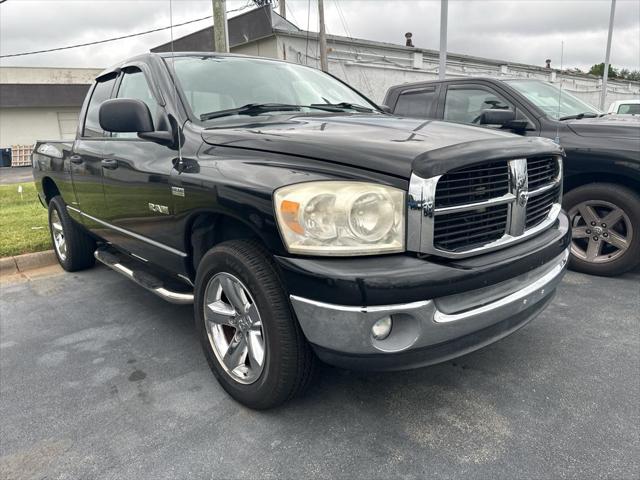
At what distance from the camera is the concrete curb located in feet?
16.3

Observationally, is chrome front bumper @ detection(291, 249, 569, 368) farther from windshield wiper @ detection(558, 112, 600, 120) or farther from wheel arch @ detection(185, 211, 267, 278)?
windshield wiper @ detection(558, 112, 600, 120)

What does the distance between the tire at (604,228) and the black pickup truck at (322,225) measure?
166 cm

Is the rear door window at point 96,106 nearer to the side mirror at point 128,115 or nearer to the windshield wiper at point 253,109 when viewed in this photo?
the side mirror at point 128,115

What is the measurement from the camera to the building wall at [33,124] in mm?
27672

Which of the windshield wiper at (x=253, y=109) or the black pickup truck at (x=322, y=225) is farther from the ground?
the windshield wiper at (x=253, y=109)

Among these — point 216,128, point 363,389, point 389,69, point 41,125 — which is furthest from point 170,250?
point 41,125

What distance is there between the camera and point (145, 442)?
221cm

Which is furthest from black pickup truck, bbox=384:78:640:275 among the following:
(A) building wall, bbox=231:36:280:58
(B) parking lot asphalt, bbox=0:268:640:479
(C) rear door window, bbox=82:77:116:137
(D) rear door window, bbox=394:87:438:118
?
(A) building wall, bbox=231:36:280:58

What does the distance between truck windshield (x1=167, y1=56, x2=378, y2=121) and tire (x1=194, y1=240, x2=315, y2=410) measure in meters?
0.99

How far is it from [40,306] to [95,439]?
7.22ft

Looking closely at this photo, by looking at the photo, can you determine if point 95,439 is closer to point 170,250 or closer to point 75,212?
point 170,250

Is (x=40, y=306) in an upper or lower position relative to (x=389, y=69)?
lower

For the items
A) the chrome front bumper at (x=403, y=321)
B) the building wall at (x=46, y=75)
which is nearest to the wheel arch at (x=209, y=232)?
the chrome front bumper at (x=403, y=321)

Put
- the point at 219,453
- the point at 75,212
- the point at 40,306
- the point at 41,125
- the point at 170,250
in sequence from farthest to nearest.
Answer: the point at 41,125 < the point at 75,212 < the point at 40,306 < the point at 170,250 < the point at 219,453
